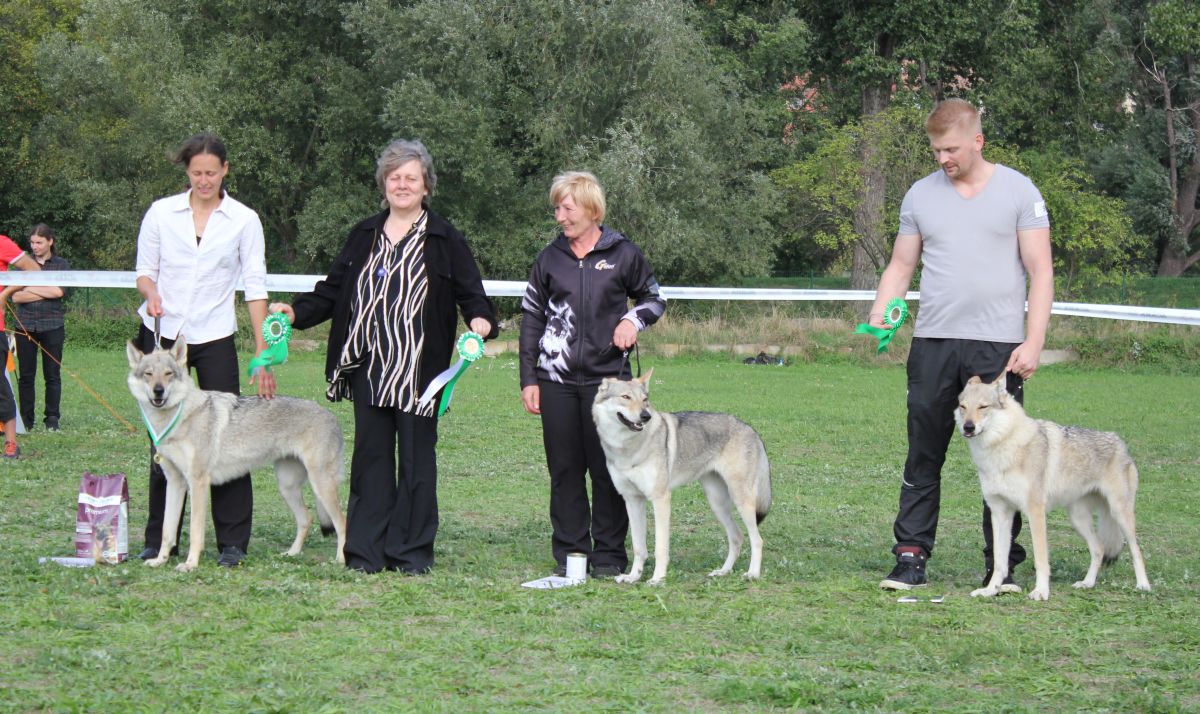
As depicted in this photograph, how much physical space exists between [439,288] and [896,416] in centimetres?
977

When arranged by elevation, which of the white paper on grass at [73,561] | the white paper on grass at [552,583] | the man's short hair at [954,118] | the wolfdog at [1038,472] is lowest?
the white paper on grass at [73,561]

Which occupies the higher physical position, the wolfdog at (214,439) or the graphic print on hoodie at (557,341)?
the graphic print on hoodie at (557,341)

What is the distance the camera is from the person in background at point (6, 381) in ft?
33.4

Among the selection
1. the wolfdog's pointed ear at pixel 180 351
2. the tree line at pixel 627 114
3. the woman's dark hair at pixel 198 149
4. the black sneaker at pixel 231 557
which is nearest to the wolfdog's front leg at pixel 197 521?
the black sneaker at pixel 231 557

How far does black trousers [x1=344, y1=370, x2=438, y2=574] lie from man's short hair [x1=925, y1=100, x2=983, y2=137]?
10.0ft

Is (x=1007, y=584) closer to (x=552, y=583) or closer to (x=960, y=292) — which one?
(x=960, y=292)

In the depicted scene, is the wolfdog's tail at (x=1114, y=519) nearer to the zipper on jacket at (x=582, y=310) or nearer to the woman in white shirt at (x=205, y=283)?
the zipper on jacket at (x=582, y=310)

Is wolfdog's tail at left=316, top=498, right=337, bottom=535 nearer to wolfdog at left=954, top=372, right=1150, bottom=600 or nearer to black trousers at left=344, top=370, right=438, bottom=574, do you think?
black trousers at left=344, top=370, right=438, bottom=574

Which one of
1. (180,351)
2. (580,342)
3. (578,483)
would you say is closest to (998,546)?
(578,483)

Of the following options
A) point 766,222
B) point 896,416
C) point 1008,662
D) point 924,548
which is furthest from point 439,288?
point 766,222

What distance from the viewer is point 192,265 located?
6.40 m

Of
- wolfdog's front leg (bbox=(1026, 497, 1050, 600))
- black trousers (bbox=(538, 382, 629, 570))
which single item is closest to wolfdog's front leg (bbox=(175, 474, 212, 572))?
black trousers (bbox=(538, 382, 629, 570))

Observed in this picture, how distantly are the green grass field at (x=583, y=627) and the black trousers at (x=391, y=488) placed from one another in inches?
9.6

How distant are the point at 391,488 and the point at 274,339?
3.41 ft
